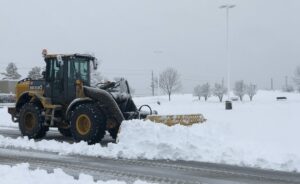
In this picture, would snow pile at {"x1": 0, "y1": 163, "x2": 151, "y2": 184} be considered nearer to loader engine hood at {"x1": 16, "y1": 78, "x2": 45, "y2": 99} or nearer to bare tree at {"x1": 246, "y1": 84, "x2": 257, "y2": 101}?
loader engine hood at {"x1": 16, "y1": 78, "x2": 45, "y2": 99}

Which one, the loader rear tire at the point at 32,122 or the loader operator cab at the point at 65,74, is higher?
the loader operator cab at the point at 65,74

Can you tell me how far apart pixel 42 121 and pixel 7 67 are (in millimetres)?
78215

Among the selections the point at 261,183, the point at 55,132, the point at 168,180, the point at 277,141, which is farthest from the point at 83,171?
the point at 55,132

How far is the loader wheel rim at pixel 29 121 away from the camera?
1609 cm

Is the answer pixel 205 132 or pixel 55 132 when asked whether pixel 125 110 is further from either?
pixel 55 132

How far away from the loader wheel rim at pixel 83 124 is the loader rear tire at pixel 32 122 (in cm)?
204

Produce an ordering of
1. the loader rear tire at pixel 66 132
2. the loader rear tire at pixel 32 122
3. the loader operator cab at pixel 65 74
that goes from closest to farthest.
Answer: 1. the loader operator cab at pixel 65 74
2. the loader rear tire at pixel 32 122
3. the loader rear tire at pixel 66 132

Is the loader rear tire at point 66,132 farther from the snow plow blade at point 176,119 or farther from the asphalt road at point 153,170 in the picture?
the snow plow blade at point 176,119

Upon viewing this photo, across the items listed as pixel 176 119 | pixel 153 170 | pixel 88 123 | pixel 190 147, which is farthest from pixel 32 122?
pixel 153 170

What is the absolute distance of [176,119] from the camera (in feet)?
45.4

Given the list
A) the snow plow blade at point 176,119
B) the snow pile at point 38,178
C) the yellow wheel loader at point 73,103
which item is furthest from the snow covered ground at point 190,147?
the snow pile at point 38,178

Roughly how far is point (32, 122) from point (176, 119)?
5.30m

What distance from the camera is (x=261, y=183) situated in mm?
8961

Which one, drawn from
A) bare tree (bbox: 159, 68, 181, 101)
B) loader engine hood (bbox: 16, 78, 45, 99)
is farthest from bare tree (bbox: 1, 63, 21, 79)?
loader engine hood (bbox: 16, 78, 45, 99)
